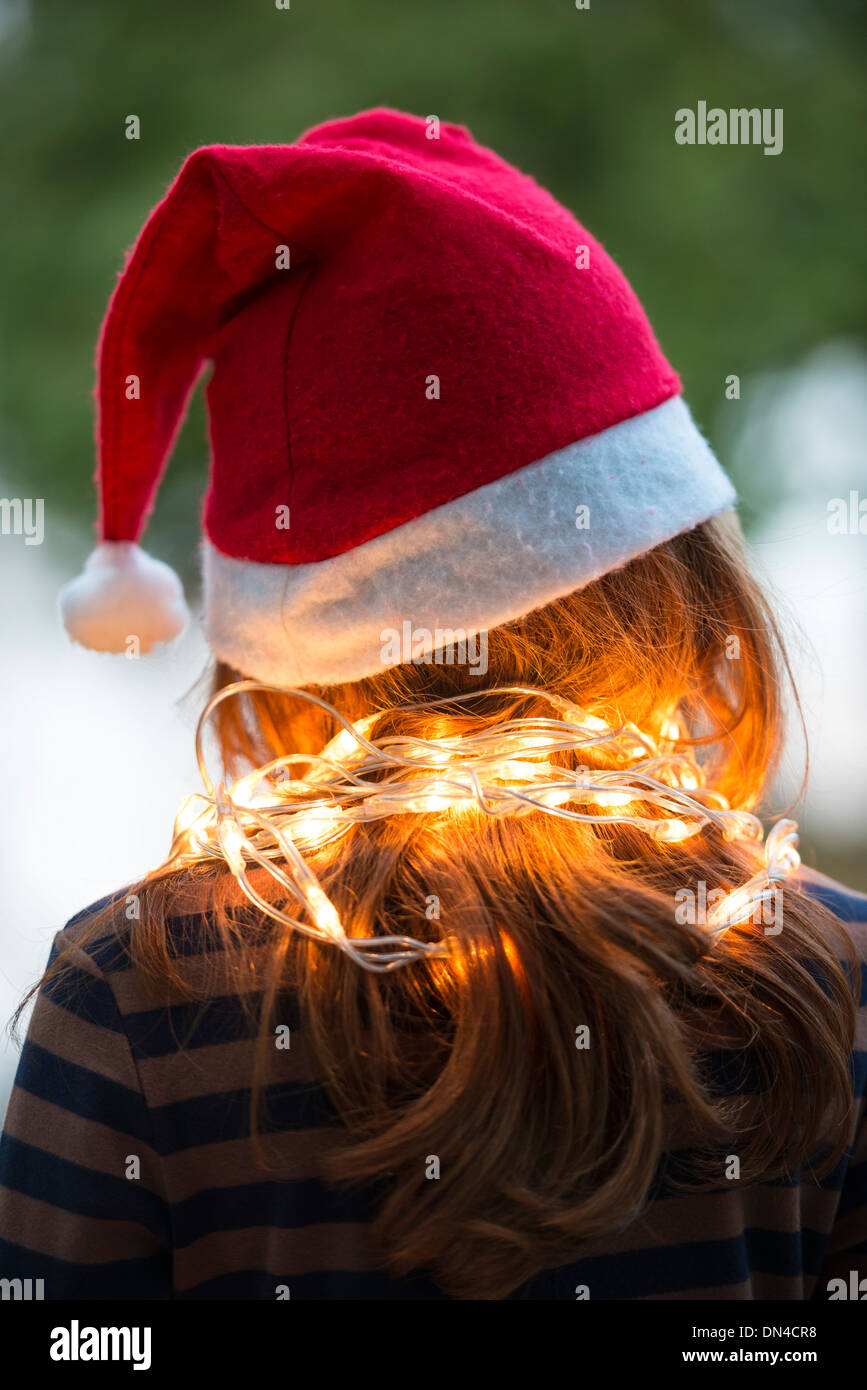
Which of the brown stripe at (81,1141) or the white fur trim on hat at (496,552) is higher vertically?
the white fur trim on hat at (496,552)

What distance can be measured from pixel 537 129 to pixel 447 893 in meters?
1.78

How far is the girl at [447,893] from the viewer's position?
604mm

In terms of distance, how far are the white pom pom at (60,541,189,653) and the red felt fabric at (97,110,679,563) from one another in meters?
0.15

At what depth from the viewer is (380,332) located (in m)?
0.67

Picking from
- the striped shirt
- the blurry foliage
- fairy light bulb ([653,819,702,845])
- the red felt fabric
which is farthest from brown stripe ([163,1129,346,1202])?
the blurry foliage

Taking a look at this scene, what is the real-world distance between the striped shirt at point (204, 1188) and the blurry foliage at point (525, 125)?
142 cm

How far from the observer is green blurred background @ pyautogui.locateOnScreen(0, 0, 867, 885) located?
1858 mm

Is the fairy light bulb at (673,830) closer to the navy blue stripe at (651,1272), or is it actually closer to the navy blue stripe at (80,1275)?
the navy blue stripe at (651,1272)

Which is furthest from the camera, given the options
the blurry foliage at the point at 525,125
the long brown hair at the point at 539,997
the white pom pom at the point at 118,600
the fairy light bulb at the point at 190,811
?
the blurry foliage at the point at 525,125

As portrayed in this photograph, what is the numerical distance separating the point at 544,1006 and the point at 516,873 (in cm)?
8

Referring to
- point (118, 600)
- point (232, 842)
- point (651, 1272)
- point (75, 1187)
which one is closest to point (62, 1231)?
point (75, 1187)

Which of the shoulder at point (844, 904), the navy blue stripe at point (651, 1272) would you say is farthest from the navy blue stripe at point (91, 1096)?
the shoulder at point (844, 904)

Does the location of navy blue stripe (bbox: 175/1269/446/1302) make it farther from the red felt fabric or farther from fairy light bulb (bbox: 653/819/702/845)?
the red felt fabric
